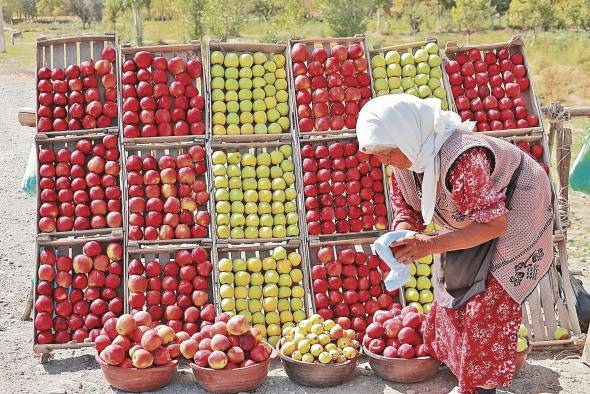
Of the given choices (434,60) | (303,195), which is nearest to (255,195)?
(303,195)

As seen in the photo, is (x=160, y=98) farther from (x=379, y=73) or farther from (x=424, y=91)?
(x=424, y=91)

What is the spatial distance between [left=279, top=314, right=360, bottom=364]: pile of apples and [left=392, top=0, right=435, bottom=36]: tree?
43.0 m

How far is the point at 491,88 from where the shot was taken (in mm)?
6184

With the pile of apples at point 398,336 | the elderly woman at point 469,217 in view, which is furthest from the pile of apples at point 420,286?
the elderly woman at point 469,217

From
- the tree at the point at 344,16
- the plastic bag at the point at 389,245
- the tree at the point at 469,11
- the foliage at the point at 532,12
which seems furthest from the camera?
the tree at the point at 469,11

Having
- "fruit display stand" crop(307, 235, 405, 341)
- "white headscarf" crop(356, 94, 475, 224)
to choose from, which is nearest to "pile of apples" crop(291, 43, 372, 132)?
"fruit display stand" crop(307, 235, 405, 341)

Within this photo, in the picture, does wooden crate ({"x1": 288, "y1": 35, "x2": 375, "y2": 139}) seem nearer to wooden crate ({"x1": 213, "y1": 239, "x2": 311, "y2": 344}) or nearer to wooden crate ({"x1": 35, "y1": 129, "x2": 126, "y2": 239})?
wooden crate ({"x1": 213, "y1": 239, "x2": 311, "y2": 344})

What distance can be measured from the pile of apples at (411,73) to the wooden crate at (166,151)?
60.9 inches

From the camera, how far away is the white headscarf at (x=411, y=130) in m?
3.80

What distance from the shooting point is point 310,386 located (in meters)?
5.03

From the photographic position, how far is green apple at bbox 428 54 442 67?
6102mm

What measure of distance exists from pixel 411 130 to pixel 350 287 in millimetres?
2205

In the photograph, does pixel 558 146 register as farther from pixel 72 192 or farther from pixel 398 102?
pixel 72 192

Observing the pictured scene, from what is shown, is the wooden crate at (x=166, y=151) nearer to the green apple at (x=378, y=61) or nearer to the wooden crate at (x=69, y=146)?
the wooden crate at (x=69, y=146)
